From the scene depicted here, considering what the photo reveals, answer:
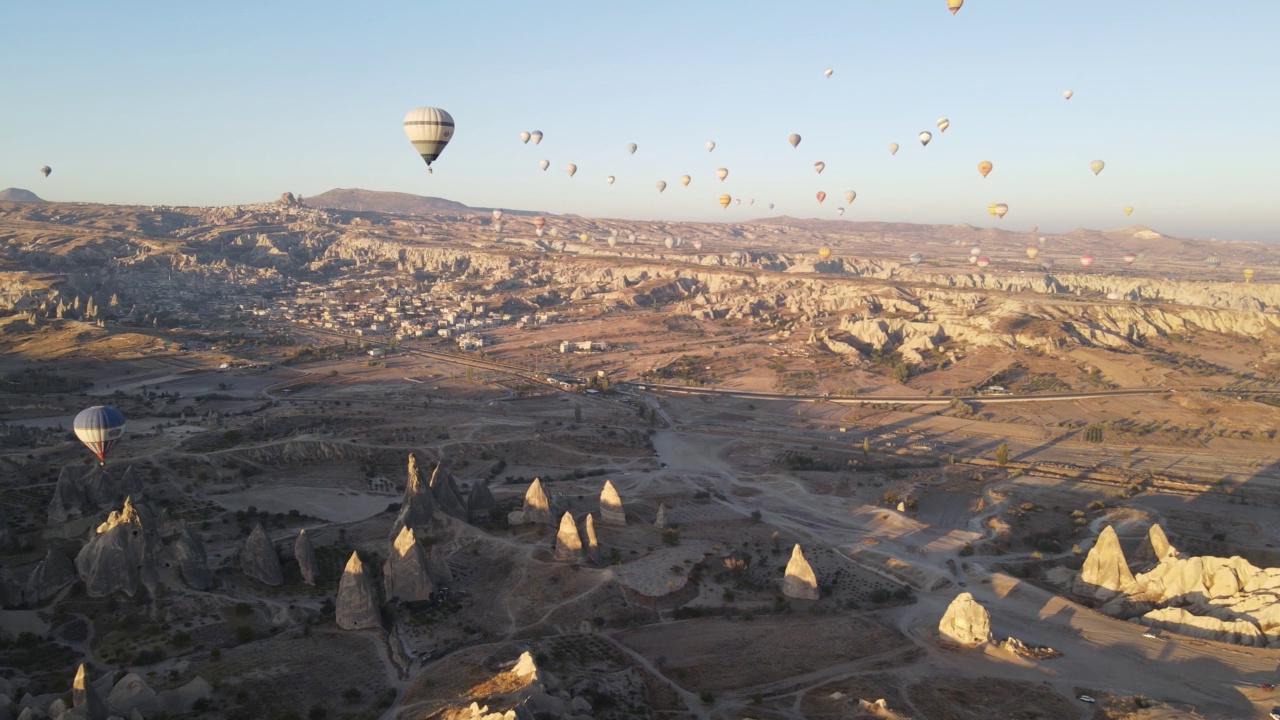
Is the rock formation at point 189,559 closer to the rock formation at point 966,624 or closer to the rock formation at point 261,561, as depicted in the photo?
the rock formation at point 261,561

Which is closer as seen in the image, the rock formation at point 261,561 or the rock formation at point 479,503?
the rock formation at point 261,561

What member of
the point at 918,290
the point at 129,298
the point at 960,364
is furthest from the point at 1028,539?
the point at 129,298

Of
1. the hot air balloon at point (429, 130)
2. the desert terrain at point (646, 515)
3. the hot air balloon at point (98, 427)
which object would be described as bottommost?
the desert terrain at point (646, 515)

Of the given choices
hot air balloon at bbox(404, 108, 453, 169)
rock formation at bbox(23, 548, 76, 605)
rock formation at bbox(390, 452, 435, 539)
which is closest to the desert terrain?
rock formation at bbox(23, 548, 76, 605)

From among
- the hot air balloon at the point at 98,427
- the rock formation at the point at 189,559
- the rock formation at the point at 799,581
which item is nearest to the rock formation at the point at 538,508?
the rock formation at the point at 799,581

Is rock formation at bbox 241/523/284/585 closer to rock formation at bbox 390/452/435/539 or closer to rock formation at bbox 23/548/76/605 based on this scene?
rock formation at bbox 390/452/435/539
